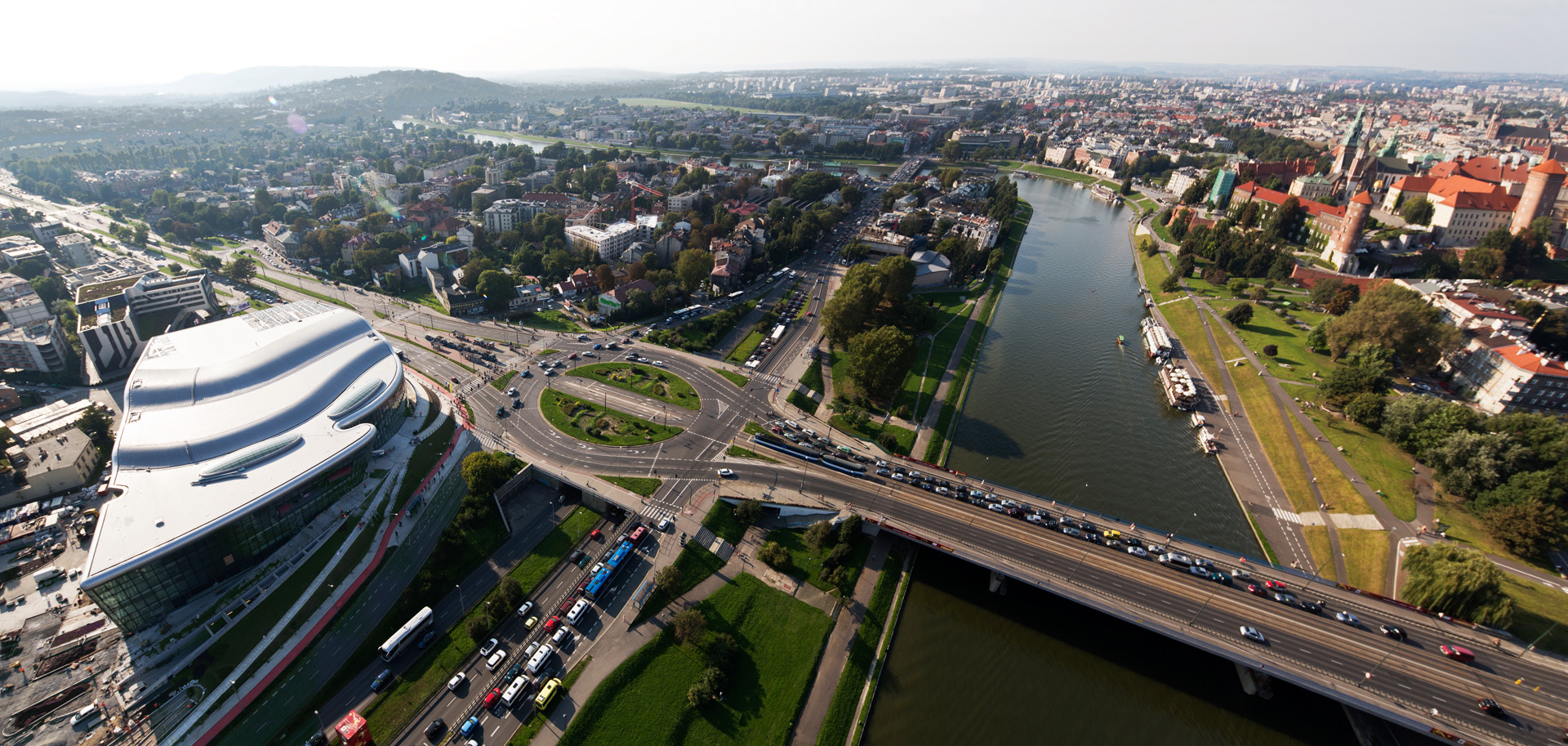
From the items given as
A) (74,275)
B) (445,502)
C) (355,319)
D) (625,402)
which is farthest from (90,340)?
(625,402)

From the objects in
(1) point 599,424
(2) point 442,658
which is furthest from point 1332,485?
(2) point 442,658

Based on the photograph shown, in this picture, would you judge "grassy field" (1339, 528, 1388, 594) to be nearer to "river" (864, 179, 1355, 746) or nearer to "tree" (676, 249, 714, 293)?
"river" (864, 179, 1355, 746)

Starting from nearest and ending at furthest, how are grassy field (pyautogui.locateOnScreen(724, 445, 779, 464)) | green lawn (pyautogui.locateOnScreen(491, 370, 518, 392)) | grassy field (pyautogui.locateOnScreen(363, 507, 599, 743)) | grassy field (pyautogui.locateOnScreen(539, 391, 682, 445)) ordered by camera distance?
grassy field (pyautogui.locateOnScreen(363, 507, 599, 743)) → grassy field (pyautogui.locateOnScreen(724, 445, 779, 464)) → grassy field (pyautogui.locateOnScreen(539, 391, 682, 445)) → green lawn (pyautogui.locateOnScreen(491, 370, 518, 392))

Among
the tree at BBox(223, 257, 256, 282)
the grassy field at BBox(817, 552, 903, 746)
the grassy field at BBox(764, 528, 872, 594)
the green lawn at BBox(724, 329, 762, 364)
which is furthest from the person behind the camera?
the tree at BBox(223, 257, 256, 282)

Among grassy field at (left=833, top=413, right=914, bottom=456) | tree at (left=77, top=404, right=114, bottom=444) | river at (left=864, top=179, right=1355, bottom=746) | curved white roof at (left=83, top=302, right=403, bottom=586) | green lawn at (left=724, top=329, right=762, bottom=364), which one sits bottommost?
river at (left=864, top=179, right=1355, bottom=746)

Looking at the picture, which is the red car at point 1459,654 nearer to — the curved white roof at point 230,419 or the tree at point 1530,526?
the tree at point 1530,526

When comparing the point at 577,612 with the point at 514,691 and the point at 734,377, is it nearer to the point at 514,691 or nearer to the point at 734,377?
the point at 514,691

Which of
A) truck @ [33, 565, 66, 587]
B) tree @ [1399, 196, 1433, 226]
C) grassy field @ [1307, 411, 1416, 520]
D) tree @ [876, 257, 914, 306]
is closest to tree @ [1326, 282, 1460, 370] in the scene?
grassy field @ [1307, 411, 1416, 520]

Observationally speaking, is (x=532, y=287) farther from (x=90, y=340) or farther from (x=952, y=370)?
(x=952, y=370)
